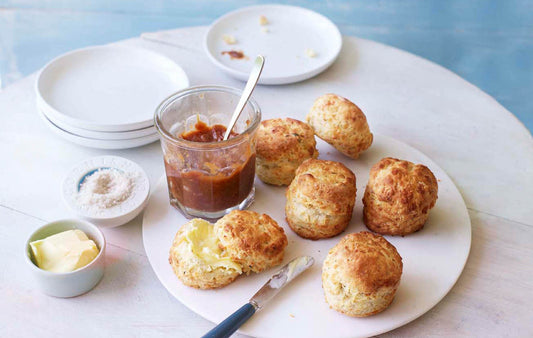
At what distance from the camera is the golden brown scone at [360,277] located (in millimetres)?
1830

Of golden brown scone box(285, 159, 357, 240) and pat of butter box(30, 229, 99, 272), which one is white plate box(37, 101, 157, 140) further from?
golden brown scone box(285, 159, 357, 240)

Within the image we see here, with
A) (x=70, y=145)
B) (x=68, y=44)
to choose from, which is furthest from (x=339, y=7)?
(x=70, y=145)

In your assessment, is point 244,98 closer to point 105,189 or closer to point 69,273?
point 105,189

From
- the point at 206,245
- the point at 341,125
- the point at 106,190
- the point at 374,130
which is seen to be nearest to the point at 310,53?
the point at 374,130

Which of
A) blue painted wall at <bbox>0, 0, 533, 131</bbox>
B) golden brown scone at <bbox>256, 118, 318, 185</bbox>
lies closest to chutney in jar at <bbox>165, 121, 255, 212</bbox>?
golden brown scone at <bbox>256, 118, 318, 185</bbox>

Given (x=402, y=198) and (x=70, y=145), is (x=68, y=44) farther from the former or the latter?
(x=402, y=198)

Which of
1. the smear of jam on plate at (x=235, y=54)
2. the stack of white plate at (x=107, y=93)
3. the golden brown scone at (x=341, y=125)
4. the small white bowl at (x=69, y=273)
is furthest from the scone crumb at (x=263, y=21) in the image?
the small white bowl at (x=69, y=273)

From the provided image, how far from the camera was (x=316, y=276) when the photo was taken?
2.05 meters

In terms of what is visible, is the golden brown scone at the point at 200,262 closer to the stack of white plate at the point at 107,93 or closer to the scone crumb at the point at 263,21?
the stack of white plate at the point at 107,93

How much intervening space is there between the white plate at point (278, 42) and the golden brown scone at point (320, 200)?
3.32 feet

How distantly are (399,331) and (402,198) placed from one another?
485 mm

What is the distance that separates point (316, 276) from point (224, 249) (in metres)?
0.35

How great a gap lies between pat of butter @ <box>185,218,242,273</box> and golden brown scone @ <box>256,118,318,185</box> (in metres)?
0.45

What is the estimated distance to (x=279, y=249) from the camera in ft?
6.67
